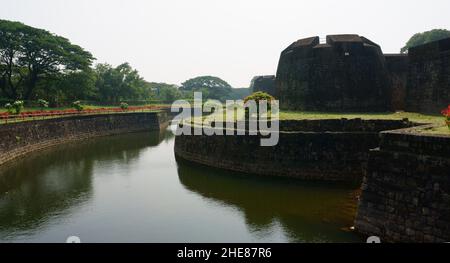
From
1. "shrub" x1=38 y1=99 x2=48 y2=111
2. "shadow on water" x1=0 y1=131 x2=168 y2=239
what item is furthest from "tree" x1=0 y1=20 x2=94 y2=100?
"shadow on water" x1=0 y1=131 x2=168 y2=239

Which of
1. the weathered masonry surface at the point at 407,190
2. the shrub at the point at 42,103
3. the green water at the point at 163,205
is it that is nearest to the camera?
the weathered masonry surface at the point at 407,190

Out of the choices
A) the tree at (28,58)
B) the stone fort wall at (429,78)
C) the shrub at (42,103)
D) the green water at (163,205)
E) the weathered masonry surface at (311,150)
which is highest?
the tree at (28,58)

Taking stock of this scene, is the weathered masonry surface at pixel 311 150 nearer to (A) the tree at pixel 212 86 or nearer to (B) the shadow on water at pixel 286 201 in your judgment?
(B) the shadow on water at pixel 286 201

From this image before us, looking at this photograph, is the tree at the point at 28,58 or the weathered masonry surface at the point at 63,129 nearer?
the weathered masonry surface at the point at 63,129

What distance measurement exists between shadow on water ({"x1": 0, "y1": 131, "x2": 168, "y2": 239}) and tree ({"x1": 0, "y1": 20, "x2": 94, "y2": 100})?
45.9 feet

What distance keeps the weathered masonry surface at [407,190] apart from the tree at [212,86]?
3275 inches

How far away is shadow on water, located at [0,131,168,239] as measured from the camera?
37.2ft

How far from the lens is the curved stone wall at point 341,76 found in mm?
23094

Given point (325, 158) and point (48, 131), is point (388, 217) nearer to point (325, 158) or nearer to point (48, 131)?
point (325, 158)
